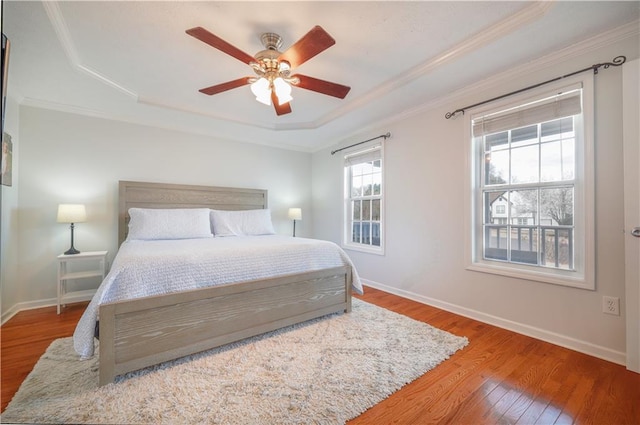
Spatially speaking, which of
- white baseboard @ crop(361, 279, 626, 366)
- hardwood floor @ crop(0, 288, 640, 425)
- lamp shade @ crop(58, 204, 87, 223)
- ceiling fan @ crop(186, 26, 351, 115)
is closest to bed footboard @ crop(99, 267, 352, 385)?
hardwood floor @ crop(0, 288, 640, 425)

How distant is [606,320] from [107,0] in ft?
13.0

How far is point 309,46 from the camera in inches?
65.1

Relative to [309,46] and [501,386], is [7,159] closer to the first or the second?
[309,46]

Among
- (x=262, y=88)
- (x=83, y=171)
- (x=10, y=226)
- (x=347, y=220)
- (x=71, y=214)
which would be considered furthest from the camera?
(x=347, y=220)

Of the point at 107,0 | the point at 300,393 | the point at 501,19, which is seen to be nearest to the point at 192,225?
the point at 107,0

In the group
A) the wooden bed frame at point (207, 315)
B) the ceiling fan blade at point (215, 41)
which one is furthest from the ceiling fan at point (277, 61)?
the wooden bed frame at point (207, 315)

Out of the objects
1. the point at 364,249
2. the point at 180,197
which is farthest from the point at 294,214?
the point at 180,197

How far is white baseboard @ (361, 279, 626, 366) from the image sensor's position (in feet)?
6.23

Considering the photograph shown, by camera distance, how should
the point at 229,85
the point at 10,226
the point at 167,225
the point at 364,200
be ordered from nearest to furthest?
the point at 229,85 → the point at 10,226 → the point at 167,225 → the point at 364,200

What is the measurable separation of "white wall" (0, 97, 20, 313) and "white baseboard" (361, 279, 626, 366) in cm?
418

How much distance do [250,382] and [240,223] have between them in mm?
2181

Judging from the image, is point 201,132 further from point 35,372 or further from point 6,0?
point 35,372

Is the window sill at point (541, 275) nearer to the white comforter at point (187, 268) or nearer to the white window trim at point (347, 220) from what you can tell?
the white window trim at point (347, 220)

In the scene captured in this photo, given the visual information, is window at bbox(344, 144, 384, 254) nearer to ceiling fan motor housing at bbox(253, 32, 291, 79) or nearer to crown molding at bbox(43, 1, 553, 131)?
crown molding at bbox(43, 1, 553, 131)
